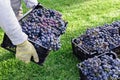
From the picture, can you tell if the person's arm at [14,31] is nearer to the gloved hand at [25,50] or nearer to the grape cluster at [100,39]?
the gloved hand at [25,50]

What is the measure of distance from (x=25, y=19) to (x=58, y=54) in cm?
96

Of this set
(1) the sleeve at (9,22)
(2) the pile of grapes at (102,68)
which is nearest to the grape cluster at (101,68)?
(2) the pile of grapes at (102,68)

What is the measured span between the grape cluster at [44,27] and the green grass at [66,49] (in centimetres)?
59

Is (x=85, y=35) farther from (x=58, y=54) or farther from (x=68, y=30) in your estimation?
(x=68, y=30)

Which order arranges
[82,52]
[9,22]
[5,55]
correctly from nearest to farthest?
[9,22] → [82,52] → [5,55]

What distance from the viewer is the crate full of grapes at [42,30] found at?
3.83 m

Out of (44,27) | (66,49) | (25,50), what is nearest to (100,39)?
(66,49)

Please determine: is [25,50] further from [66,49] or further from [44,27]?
[66,49]

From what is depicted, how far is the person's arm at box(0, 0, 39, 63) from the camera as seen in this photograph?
3181 mm

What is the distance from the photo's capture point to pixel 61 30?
408 centimetres

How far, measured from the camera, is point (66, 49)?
4.90 metres

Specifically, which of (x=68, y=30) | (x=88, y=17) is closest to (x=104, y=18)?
(x=88, y=17)

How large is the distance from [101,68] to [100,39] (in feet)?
2.11

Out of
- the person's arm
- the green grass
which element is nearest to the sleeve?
the person's arm
